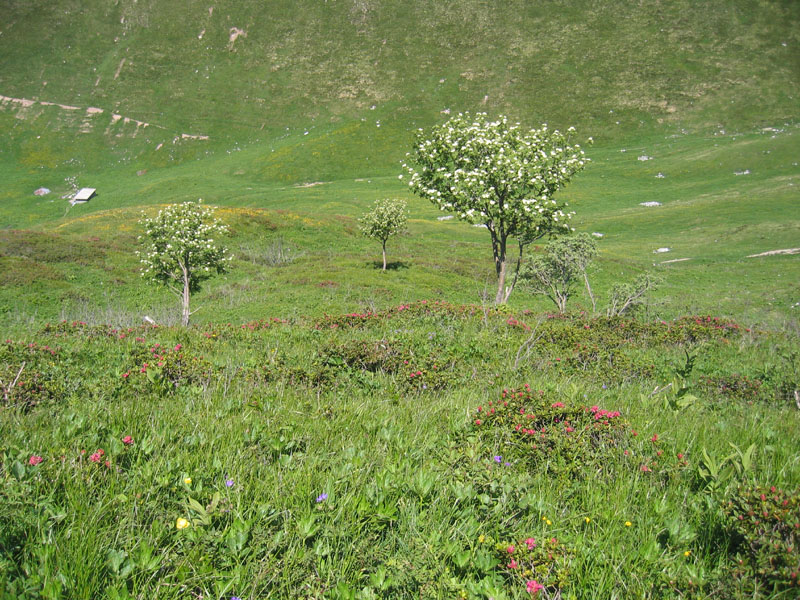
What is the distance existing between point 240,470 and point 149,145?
410 feet

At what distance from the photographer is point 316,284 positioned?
114ft

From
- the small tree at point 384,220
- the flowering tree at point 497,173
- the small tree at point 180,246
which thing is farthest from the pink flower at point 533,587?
the small tree at point 384,220

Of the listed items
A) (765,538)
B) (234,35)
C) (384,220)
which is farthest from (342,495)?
(234,35)

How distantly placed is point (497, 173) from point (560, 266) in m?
13.5

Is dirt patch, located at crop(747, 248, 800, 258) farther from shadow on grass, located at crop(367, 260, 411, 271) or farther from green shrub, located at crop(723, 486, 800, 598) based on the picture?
green shrub, located at crop(723, 486, 800, 598)

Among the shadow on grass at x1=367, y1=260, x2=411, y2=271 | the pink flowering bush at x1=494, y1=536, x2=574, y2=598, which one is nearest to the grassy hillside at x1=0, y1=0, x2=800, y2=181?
the shadow on grass at x1=367, y1=260, x2=411, y2=271

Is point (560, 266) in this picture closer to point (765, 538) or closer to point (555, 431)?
point (555, 431)

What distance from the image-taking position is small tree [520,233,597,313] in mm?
25469

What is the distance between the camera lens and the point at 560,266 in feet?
87.2

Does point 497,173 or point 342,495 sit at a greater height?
point 497,173

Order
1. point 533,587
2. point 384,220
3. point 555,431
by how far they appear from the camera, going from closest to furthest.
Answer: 1. point 533,587
2. point 555,431
3. point 384,220

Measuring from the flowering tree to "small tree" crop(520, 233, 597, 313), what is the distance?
10.2 meters

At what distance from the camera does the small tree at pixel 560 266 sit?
25.5 metres

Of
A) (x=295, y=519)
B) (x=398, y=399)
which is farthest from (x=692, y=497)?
(x=398, y=399)
